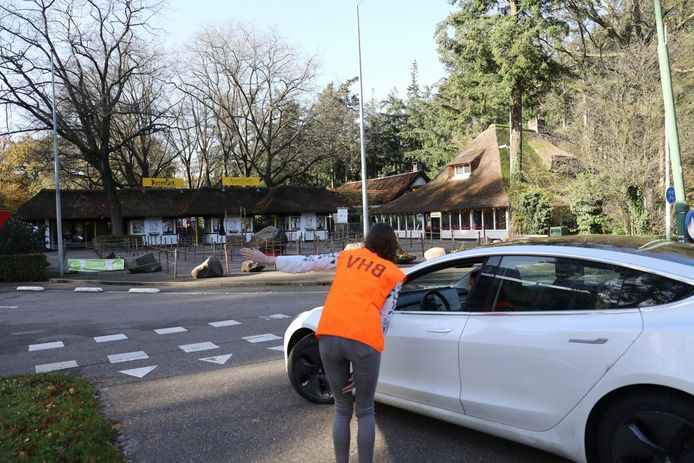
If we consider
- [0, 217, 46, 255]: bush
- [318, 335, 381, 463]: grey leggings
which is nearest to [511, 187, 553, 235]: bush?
[0, 217, 46, 255]: bush

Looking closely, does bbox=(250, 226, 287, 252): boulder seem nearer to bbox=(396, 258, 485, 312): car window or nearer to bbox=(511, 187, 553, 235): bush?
bbox=(511, 187, 553, 235): bush

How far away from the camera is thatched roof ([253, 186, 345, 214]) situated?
44.9 meters

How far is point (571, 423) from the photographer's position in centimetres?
294

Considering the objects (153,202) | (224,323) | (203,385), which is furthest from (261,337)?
(153,202)

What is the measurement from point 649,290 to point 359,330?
1.74m

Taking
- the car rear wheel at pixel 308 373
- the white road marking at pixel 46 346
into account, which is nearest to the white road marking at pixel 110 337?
the white road marking at pixel 46 346

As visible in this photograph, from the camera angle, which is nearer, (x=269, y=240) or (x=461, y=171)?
(x=269, y=240)

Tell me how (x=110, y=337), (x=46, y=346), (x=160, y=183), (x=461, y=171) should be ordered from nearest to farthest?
(x=46, y=346) < (x=110, y=337) < (x=461, y=171) < (x=160, y=183)

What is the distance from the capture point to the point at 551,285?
3.32 metres

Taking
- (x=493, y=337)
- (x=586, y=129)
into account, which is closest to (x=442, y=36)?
(x=586, y=129)

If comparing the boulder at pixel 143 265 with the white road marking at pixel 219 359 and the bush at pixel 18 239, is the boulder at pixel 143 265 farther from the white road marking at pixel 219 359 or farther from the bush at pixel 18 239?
the white road marking at pixel 219 359

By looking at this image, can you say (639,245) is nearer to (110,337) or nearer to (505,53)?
(110,337)

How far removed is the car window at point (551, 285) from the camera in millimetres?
3041

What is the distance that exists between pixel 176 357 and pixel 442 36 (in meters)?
29.9
